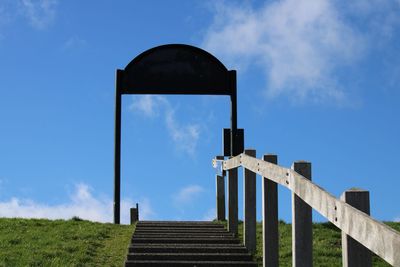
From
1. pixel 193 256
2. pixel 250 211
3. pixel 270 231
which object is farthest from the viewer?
pixel 250 211

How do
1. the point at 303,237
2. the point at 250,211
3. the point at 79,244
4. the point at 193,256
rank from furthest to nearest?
the point at 79,244
the point at 250,211
the point at 193,256
the point at 303,237

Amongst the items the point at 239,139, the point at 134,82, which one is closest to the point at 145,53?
the point at 134,82

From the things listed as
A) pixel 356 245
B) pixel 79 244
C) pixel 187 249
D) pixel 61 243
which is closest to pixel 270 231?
pixel 187 249

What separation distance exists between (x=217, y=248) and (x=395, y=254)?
19.8 ft

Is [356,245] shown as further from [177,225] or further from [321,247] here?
[177,225]

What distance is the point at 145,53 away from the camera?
1692cm

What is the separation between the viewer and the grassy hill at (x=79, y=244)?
9.66 meters

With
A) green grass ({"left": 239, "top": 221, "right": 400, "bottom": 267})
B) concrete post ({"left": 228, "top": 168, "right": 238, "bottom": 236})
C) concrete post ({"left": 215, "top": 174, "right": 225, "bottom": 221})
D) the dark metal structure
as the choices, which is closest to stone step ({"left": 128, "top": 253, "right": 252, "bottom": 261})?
green grass ({"left": 239, "top": 221, "right": 400, "bottom": 267})

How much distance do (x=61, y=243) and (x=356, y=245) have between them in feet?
25.8

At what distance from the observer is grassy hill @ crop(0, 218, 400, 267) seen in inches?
380

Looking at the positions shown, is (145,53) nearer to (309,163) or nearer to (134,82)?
(134,82)

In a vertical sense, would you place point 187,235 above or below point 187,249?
above

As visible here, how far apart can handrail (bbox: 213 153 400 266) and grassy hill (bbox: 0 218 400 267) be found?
328 cm

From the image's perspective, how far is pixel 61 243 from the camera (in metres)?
11.2
